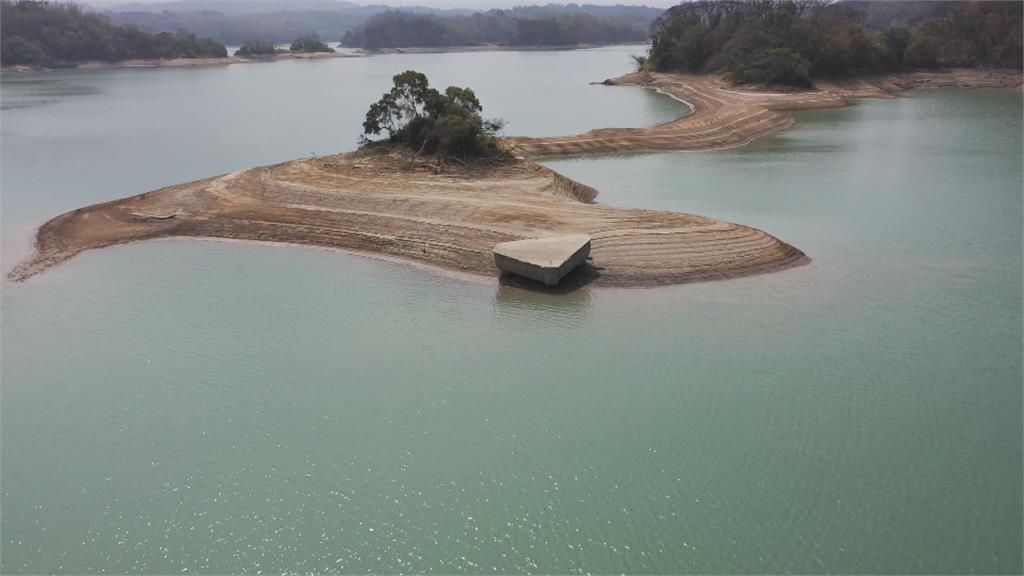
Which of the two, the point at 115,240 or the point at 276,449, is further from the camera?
the point at 115,240

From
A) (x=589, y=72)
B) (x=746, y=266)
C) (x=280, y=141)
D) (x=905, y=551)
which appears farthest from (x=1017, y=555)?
(x=589, y=72)

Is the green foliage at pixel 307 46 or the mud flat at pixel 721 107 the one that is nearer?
the mud flat at pixel 721 107

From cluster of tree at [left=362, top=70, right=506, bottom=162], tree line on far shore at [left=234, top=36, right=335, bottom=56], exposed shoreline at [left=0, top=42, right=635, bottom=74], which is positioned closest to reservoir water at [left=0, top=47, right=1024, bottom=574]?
cluster of tree at [left=362, top=70, right=506, bottom=162]

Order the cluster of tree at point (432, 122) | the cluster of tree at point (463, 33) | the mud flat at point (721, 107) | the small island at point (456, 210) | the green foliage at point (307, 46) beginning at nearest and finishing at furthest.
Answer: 1. the small island at point (456, 210)
2. the cluster of tree at point (432, 122)
3. the mud flat at point (721, 107)
4. the green foliage at point (307, 46)
5. the cluster of tree at point (463, 33)

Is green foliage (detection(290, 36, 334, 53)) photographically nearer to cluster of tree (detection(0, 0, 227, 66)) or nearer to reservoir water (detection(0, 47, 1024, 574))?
cluster of tree (detection(0, 0, 227, 66))

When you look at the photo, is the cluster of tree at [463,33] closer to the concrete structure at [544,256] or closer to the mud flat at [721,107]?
the mud flat at [721,107]

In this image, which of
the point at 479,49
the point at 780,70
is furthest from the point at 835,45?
the point at 479,49

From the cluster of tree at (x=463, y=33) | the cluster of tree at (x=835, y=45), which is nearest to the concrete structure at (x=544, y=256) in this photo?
the cluster of tree at (x=835, y=45)

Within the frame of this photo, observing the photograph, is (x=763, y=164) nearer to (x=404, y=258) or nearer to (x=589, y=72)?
(x=404, y=258)
